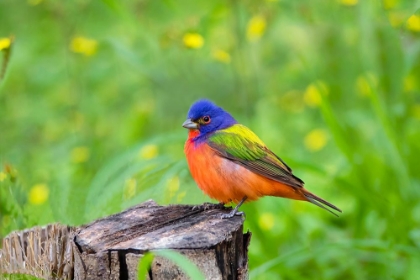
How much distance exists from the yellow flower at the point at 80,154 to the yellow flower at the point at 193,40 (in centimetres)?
138

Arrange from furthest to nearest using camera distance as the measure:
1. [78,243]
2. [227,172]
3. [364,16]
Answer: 1. [364,16]
2. [227,172]
3. [78,243]

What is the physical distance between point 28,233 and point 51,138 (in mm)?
3944

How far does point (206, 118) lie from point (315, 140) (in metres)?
2.31

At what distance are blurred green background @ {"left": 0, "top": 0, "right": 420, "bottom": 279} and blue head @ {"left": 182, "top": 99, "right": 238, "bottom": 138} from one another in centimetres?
25

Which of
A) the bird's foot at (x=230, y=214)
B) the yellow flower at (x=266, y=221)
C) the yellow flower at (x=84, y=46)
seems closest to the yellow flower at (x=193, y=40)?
the yellow flower at (x=84, y=46)

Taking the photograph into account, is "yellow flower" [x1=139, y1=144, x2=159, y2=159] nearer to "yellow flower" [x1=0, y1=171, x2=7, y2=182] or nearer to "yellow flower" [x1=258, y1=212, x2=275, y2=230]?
"yellow flower" [x1=258, y1=212, x2=275, y2=230]

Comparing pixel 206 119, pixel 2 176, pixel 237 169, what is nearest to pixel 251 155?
pixel 237 169

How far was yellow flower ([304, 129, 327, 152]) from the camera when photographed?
20.2 feet

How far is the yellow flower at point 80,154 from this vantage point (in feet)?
19.1

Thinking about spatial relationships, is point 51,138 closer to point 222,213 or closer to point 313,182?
point 313,182

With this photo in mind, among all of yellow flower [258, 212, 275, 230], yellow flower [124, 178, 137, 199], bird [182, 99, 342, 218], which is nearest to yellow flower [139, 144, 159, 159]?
yellow flower [258, 212, 275, 230]

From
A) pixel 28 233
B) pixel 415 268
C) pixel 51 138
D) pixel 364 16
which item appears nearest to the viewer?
pixel 28 233

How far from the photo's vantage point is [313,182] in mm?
5340

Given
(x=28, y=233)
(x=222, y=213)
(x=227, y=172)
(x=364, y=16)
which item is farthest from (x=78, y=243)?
(x=364, y=16)
